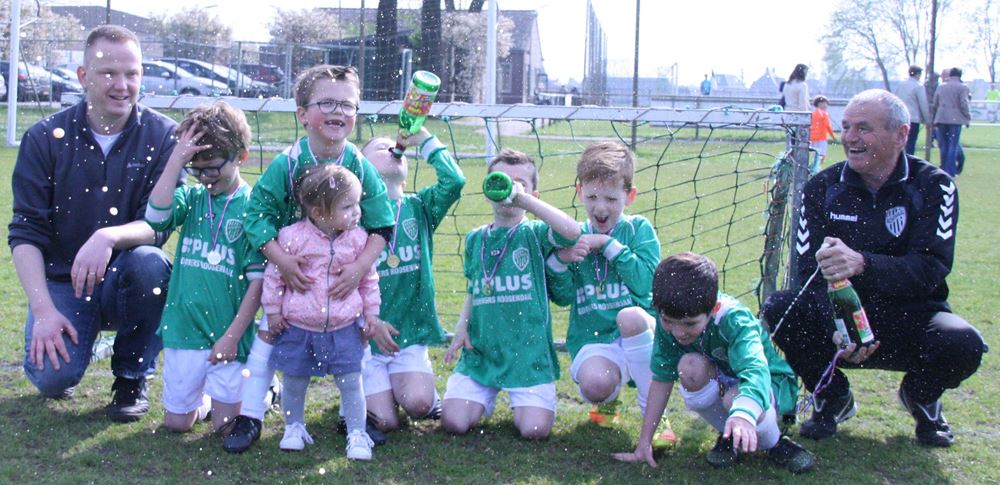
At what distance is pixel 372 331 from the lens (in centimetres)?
370

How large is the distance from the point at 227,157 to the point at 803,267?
2.37 metres

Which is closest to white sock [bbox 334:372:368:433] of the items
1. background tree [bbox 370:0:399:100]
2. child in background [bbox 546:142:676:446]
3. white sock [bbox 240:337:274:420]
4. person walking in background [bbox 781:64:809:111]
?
white sock [bbox 240:337:274:420]

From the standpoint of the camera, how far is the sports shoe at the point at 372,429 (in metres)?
3.78

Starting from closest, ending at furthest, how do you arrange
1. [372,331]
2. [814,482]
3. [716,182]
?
[814,482] < [372,331] < [716,182]

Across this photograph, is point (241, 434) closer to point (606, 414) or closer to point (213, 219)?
point (213, 219)

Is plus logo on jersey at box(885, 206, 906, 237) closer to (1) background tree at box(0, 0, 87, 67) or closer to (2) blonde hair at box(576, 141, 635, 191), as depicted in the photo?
(2) blonde hair at box(576, 141, 635, 191)

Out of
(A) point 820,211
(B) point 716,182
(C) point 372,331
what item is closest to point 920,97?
(B) point 716,182

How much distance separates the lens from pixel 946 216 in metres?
3.83

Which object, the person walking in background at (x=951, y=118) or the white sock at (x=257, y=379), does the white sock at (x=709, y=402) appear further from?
the person walking in background at (x=951, y=118)

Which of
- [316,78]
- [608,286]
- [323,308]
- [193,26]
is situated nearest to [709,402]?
[608,286]

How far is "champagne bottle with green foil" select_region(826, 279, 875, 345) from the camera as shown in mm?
3605

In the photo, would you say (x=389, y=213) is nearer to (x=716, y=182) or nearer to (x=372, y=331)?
(x=372, y=331)

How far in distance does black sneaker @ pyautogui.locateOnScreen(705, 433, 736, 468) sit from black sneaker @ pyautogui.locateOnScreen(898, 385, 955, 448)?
87cm

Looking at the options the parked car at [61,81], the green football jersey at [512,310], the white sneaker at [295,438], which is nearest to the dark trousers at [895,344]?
the green football jersey at [512,310]
